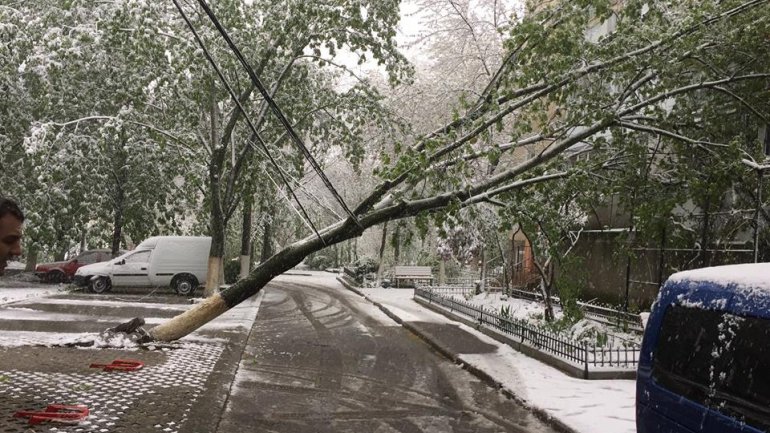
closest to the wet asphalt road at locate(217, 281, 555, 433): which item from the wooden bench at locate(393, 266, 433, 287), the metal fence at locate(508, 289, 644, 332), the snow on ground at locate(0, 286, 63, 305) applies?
the metal fence at locate(508, 289, 644, 332)

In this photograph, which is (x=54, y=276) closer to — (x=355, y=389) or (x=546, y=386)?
(x=355, y=389)

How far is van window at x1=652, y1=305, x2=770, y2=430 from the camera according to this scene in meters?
3.15

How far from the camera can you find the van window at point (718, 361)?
3.15 metres

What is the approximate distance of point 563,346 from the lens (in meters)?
11.1

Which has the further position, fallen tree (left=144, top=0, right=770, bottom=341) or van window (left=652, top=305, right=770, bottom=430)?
fallen tree (left=144, top=0, right=770, bottom=341)

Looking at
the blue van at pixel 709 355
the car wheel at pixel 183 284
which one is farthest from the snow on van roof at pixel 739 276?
the car wheel at pixel 183 284

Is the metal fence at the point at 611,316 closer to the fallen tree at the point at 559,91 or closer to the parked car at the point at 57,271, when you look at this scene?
the fallen tree at the point at 559,91

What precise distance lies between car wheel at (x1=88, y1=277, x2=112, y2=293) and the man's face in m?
22.7

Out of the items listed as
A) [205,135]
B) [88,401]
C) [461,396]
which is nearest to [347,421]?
[461,396]

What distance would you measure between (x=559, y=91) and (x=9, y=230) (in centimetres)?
1129

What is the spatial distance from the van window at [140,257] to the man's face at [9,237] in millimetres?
22472

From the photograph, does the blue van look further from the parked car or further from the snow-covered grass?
the parked car

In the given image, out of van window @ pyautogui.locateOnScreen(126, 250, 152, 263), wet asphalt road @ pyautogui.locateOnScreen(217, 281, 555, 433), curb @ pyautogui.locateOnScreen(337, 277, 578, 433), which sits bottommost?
wet asphalt road @ pyautogui.locateOnScreen(217, 281, 555, 433)

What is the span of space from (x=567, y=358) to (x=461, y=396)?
2.69m
